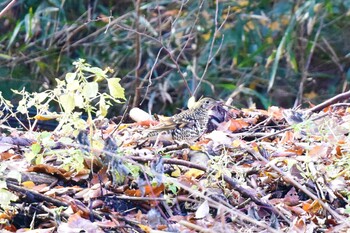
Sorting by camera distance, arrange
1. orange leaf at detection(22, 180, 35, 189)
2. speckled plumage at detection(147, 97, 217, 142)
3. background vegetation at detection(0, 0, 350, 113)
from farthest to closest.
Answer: background vegetation at detection(0, 0, 350, 113) < speckled plumage at detection(147, 97, 217, 142) < orange leaf at detection(22, 180, 35, 189)

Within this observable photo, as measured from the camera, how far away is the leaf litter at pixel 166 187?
3.92 metres

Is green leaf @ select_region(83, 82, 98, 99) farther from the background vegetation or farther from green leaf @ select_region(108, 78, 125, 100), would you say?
the background vegetation

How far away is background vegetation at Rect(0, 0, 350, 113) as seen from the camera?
9.84 m

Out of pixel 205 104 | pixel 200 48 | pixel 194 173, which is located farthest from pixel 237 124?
pixel 200 48

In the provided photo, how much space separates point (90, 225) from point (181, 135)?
1.65 metres

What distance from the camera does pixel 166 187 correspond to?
412 centimetres

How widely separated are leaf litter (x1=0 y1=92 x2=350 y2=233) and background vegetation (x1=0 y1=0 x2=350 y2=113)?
16.8 feet

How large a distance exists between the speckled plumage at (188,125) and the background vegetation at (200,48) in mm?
3718

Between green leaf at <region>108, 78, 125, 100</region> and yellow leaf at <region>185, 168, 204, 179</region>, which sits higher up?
green leaf at <region>108, 78, 125, 100</region>

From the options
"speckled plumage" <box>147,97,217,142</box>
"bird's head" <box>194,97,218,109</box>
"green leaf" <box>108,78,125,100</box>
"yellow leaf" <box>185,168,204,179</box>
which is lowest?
"bird's head" <box>194,97,218,109</box>

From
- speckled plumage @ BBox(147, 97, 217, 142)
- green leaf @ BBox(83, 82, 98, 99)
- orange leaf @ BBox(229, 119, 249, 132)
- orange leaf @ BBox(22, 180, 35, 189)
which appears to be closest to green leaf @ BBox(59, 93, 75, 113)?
green leaf @ BBox(83, 82, 98, 99)

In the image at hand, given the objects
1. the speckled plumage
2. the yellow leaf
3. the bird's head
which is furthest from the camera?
the bird's head

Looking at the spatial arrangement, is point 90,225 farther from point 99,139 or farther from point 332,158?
point 332,158

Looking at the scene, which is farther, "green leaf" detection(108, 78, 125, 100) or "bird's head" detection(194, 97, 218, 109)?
"bird's head" detection(194, 97, 218, 109)
